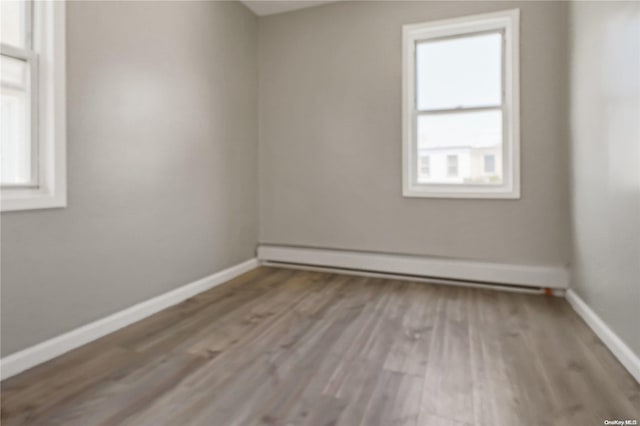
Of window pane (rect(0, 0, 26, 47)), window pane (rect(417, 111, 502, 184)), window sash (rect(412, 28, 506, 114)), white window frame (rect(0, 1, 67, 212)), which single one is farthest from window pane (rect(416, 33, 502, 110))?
window pane (rect(0, 0, 26, 47))

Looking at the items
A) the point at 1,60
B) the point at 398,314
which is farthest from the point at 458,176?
the point at 1,60

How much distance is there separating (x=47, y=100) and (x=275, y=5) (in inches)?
98.7

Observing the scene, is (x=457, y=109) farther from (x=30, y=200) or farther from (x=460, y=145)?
(x=30, y=200)

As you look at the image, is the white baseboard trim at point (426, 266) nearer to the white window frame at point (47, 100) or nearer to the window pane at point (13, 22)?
the white window frame at point (47, 100)

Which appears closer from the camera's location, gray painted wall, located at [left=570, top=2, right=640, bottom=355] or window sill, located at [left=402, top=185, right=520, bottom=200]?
gray painted wall, located at [left=570, top=2, right=640, bottom=355]

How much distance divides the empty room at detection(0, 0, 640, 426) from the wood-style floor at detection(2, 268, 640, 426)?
15mm

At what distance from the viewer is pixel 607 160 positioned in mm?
2062

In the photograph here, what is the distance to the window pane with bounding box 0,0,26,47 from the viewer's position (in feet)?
5.84

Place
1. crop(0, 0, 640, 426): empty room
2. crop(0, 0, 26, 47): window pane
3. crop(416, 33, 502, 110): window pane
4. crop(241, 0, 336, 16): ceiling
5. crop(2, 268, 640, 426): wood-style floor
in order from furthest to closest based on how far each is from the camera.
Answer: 1. crop(241, 0, 336, 16): ceiling
2. crop(416, 33, 502, 110): window pane
3. crop(0, 0, 26, 47): window pane
4. crop(0, 0, 640, 426): empty room
5. crop(2, 268, 640, 426): wood-style floor

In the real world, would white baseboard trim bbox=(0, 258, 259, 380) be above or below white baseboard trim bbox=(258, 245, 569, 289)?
below

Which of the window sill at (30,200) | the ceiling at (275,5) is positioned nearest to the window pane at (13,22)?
the window sill at (30,200)

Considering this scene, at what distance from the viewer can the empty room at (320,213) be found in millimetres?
1647

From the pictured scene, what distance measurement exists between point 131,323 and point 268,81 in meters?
2.74

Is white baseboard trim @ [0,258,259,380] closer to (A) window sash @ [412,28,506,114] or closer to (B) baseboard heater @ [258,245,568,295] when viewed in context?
(B) baseboard heater @ [258,245,568,295]
